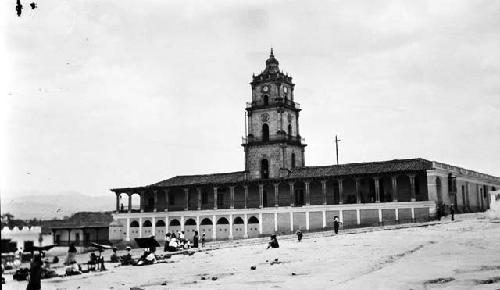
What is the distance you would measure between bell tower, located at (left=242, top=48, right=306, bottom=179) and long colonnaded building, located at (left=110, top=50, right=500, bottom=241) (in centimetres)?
10

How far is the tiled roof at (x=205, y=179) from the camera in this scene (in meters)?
58.4

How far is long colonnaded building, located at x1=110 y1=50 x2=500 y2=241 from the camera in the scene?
4878 centimetres

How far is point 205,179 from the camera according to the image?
60.4m

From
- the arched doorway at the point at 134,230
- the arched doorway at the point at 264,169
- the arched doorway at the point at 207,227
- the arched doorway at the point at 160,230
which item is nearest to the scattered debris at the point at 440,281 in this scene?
the arched doorway at the point at 207,227

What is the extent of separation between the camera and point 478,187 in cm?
5616

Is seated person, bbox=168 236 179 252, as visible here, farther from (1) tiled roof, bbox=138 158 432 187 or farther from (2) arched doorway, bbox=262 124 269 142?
(2) arched doorway, bbox=262 124 269 142

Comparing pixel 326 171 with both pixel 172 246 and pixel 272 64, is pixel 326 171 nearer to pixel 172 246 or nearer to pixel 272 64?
pixel 272 64

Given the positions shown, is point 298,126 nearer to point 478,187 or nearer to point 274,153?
point 274,153

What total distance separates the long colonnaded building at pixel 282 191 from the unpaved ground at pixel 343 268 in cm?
1862

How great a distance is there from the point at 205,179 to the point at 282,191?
9001mm

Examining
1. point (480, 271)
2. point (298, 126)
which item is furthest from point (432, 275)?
point (298, 126)

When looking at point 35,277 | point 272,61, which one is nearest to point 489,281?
point 35,277

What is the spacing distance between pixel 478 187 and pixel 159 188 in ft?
106

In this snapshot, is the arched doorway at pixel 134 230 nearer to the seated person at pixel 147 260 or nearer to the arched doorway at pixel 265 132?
the arched doorway at pixel 265 132
